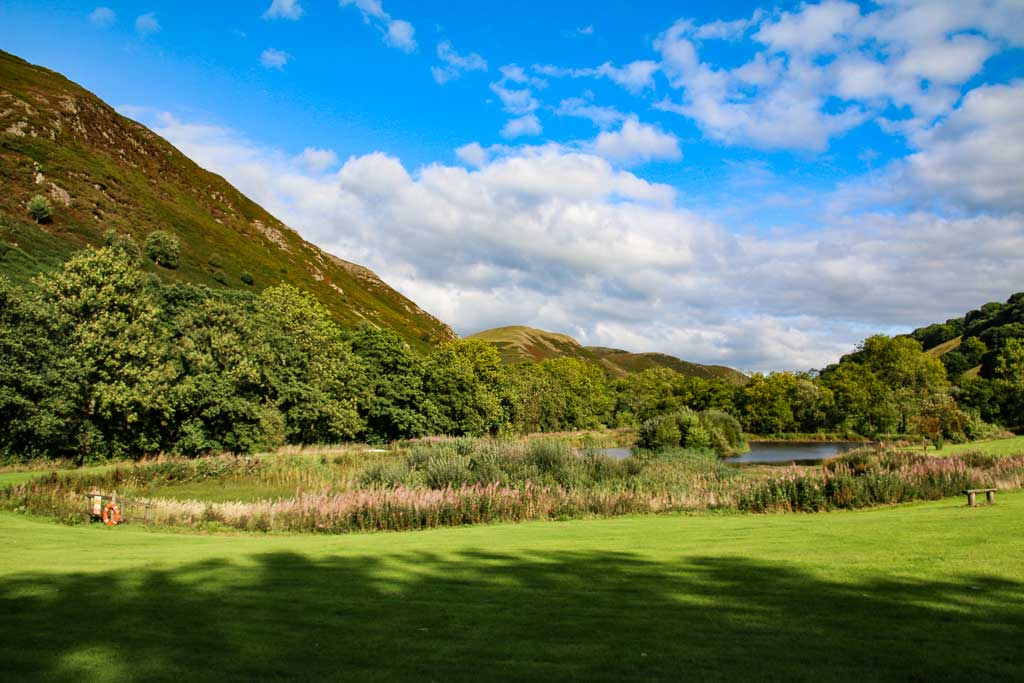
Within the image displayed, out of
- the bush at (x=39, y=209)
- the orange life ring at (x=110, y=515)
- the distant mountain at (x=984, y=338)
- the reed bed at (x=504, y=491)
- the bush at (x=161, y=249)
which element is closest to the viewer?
the orange life ring at (x=110, y=515)

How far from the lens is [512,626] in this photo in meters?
7.28

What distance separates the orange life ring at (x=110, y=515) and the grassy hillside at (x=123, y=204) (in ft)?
194

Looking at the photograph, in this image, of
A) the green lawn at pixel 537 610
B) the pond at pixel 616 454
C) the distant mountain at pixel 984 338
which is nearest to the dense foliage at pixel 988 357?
the distant mountain at pixel 984 338

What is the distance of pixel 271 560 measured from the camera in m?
11.7

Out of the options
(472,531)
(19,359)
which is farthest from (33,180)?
(472,531)

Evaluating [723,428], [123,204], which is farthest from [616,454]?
[123,204]

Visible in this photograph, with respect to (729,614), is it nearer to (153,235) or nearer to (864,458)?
(864,458)

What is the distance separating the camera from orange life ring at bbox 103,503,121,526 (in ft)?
62.4

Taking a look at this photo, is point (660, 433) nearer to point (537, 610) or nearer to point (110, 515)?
point (110, 515)

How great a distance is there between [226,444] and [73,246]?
58612 mm

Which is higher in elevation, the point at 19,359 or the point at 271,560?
the point at 19,359

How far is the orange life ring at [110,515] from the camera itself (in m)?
19.0

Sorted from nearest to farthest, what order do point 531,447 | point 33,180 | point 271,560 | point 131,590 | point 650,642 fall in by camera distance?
point 650,642 < point 131,590 < point 271,560 < point 531,447 < point 33,180

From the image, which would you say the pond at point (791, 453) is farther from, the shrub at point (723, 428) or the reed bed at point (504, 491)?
the reed bed at point (504, 491)
